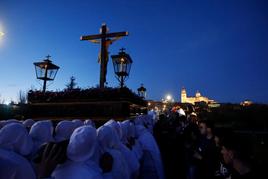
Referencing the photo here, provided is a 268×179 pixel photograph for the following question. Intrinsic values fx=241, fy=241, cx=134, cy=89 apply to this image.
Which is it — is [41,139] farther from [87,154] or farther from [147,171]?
[147,171]

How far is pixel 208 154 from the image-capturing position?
4.54 m

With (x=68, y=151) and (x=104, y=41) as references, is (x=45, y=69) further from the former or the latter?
(x=68, y=151)

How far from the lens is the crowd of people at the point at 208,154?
264 cm

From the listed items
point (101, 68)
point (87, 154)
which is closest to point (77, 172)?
point (87, 154)

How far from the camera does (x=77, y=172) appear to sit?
2.62 m

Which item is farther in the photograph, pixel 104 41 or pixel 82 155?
pixel 104 41

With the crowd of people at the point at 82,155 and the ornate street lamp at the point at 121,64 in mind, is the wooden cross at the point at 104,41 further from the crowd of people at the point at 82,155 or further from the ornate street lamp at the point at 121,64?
the crowd of people at the point at 82,155

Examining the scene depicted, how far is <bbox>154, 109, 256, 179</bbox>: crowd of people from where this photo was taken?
Answer: 8.65ft

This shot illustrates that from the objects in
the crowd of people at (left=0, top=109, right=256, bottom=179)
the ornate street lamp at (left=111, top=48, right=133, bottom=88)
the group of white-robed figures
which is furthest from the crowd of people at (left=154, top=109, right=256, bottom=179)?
the ornate street lamp at (left=111, top=48, right=133, bottom=88)

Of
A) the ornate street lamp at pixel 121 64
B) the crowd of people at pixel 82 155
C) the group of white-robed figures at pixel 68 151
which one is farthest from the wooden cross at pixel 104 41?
the group of white-robed figures at pixel 68 151

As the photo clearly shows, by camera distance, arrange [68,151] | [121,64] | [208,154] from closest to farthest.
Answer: [68,151] → [208,154] → [121,64]

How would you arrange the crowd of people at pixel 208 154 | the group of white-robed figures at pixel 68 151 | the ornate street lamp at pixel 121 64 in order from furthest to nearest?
the ornate street lamp at pixel 121 64 → the crowd of people at pixel 208 154 → the group of white-robed figures at pixel 68 151

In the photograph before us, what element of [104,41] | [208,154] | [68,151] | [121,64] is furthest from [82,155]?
[104,41]

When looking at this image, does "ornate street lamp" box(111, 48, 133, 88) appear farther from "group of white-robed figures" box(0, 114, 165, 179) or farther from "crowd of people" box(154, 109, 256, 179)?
"group of white-robed figures" box(0, 114, 165, 179)
